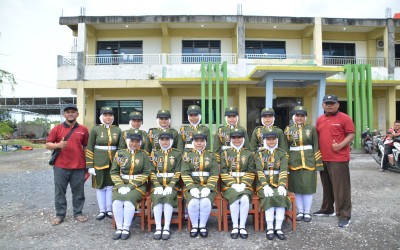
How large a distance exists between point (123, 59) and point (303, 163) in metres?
13.4

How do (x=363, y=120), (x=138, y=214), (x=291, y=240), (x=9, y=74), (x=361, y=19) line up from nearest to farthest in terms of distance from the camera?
(x=291, y=240) < (x=138, y=214) < (x=9, y=74) < (x=363, y=120) < (x=361, y=19)

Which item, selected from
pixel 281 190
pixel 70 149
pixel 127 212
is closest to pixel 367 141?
pixel 281 190

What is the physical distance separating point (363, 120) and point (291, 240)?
1261 centimetres

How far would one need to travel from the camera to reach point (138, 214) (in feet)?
14.1

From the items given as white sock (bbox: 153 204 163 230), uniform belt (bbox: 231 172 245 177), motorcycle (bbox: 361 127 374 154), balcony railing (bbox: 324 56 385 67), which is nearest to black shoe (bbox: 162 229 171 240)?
white sock (bbox: 153 204 163 230)

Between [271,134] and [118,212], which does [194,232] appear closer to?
[118,212]

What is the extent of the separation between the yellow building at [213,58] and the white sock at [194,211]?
34.7ft

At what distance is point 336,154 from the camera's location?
174 inches

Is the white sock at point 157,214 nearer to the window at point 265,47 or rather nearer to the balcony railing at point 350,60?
the window at point 265,47

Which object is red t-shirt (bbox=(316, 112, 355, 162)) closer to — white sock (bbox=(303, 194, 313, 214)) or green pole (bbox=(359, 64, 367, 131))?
white sock (bbox=(303, 194, 313, 214))

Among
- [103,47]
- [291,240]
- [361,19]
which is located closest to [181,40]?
[103,47]

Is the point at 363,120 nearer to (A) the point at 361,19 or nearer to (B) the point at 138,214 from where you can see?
(A) the point at 361,19

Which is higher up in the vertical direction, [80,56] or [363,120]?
[80,56]

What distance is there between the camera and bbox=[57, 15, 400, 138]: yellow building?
14633 millimetres
